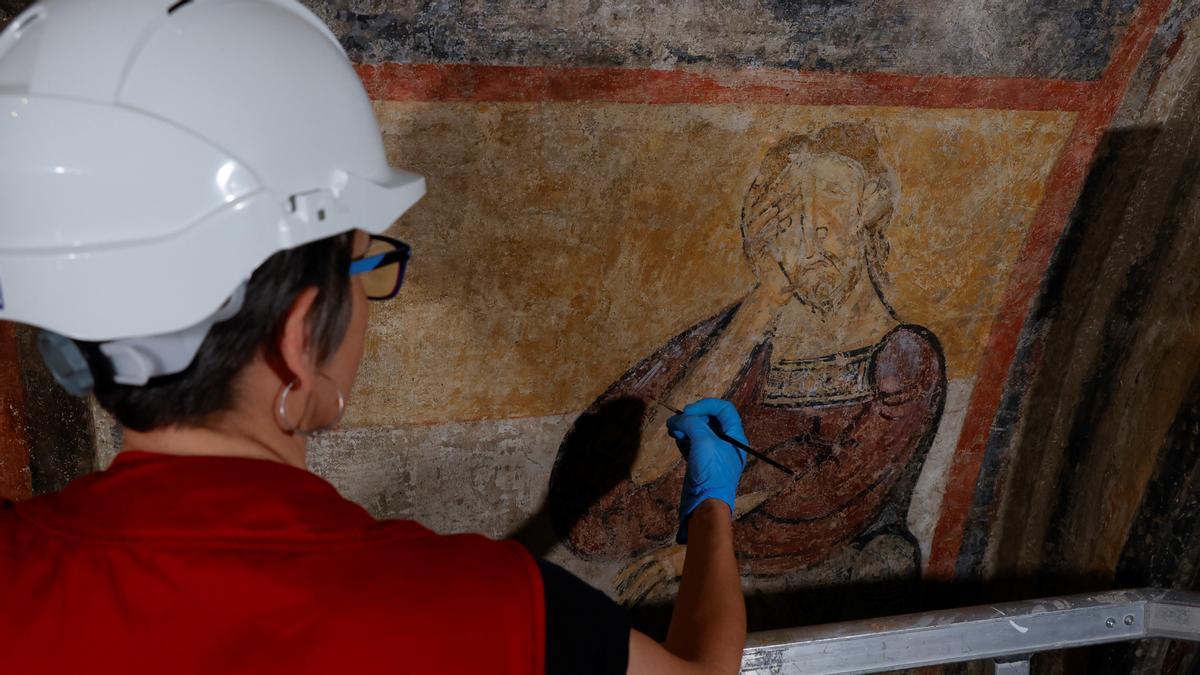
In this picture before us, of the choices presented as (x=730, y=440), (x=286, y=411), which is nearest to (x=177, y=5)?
(x=286, y=411)

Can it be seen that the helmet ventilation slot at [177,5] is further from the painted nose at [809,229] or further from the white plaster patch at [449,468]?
the painted nose at [809,229]

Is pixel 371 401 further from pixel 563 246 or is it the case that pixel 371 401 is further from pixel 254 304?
pixel 254 304

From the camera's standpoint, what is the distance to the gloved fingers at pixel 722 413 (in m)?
2.49

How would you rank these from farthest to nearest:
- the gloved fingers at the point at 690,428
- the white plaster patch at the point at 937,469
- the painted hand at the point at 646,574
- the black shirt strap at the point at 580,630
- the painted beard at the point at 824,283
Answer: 1. the white plaster patch at the point at 937,469
2. the painted hand at the point at 646,574
3. the painted beard at the point at 824,283
4. the gloved fingers at the point at 690,428
5. the black shirt strap at the point at 580,630

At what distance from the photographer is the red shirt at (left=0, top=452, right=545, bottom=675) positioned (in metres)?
1.03

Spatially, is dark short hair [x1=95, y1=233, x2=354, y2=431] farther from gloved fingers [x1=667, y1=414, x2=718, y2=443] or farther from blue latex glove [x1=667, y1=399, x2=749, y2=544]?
gloved fingers [x1=667, y1=414, x2=718, y2=443]

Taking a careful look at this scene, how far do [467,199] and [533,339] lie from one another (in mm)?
445

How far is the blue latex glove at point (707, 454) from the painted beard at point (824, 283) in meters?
0.50

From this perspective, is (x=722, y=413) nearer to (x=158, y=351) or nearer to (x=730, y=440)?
(x=730, y=440)

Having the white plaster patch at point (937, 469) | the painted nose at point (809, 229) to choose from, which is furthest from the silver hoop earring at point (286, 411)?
the white plaster patch at point (937, 469)

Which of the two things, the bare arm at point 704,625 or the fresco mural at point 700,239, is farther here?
the fresco mural at point 700,239

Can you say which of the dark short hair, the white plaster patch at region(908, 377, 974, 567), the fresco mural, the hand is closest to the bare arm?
the dark short hair

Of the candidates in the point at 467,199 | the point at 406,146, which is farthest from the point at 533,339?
the point at 406,146

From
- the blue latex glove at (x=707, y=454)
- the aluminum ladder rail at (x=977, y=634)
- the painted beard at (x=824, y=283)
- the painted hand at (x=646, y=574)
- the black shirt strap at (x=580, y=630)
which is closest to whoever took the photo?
the black shirt strap at (x=580, y=630)
